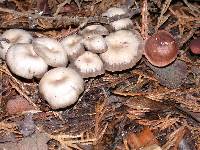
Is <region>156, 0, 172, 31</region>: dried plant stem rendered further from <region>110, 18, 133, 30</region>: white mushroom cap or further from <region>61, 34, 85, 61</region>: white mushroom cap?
<region>61, 34, 85, 61</region>: white mushroom cap

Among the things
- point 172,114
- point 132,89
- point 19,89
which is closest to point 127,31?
point 132,89

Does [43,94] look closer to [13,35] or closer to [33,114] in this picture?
[33,114]

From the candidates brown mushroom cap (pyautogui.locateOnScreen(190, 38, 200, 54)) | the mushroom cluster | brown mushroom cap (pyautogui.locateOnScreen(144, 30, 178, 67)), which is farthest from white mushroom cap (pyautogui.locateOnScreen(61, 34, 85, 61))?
brown mushroom cap (pyautogui.locateOnScreen(190, 38, 200, 54))

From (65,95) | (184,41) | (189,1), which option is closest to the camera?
(65,95)

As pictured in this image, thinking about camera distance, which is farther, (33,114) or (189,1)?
(189,1)

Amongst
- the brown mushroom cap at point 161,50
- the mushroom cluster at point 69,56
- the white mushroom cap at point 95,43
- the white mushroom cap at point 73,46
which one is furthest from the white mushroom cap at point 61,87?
the brown mushroom cap at point 161,50

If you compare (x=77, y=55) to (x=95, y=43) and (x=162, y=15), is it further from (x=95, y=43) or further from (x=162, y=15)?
(x=162, y=15)

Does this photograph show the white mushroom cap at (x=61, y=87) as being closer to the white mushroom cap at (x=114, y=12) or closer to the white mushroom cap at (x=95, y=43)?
the white mushroom cap at (x=95, y=43)
